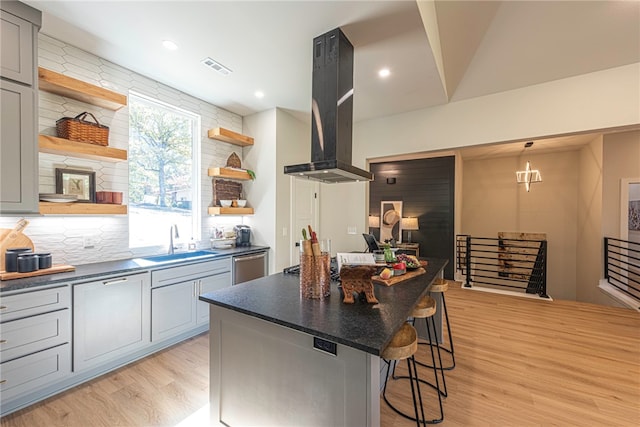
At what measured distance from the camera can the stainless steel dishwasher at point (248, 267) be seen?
3.45 metres

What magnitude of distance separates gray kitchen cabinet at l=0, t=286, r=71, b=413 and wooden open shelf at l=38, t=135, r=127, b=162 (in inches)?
46.9

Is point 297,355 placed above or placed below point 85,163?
below

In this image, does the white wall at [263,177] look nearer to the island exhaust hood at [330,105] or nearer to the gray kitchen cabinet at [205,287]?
the gray kitchen cabinet at [205,287]

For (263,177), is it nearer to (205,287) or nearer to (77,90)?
(205,287)

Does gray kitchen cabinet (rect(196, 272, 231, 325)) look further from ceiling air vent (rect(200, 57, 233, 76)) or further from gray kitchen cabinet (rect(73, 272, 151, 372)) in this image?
ceiling air vent (rect(200, 57, 233, 76))

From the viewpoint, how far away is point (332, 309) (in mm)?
1423

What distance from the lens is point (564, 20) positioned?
245 centimetres

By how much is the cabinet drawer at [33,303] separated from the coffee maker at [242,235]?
2.06 meters

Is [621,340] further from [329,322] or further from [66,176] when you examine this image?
[66,176]

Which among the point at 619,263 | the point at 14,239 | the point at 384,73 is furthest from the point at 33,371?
the point at 619,263

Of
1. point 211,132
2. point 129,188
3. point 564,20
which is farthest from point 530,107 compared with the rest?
point 129,188

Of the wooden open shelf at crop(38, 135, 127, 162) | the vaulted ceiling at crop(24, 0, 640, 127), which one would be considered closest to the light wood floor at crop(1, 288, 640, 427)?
the wooden open shelf at crop(38, 135, 127, 162)

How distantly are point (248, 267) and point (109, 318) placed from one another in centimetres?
158

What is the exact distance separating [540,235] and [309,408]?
7668mm
